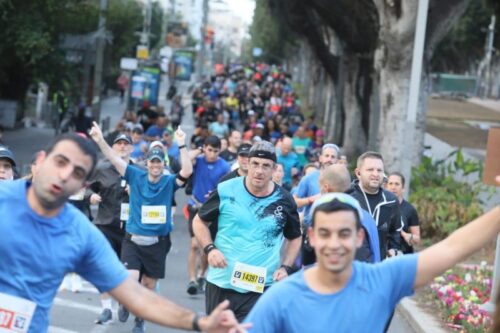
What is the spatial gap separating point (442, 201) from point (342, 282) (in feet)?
49.2

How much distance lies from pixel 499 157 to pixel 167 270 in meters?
8.45

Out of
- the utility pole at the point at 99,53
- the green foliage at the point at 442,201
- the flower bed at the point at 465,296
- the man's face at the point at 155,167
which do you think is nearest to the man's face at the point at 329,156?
the man's face at the point at 155,167

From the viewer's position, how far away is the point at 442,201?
64.7ft

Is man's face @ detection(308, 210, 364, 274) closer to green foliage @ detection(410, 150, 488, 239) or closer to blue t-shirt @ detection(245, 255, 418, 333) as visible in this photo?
blue t-shirt @ detection(245, 255, 418, 333)

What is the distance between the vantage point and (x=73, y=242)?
5410 mm

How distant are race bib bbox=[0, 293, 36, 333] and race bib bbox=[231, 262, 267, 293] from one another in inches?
140

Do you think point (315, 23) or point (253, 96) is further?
point (253, 96)

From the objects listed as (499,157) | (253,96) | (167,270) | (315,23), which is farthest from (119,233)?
(253,96)

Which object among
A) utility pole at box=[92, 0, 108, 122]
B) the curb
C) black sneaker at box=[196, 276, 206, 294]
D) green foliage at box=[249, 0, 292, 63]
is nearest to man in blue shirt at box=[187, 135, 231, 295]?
black sneaker at box=[196, 276, 206, 294]

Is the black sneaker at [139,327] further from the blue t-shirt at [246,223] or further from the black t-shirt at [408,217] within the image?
the black t-shirt at [408,217]

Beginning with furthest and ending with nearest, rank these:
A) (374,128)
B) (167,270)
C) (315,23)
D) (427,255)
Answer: (315,23) < (374,128) < (167,270) < (427,255)

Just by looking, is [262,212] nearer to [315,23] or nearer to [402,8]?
[402,8]

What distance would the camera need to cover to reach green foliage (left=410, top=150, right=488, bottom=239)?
19203 mm

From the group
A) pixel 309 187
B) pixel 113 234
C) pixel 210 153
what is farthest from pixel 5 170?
pixel 210 153
